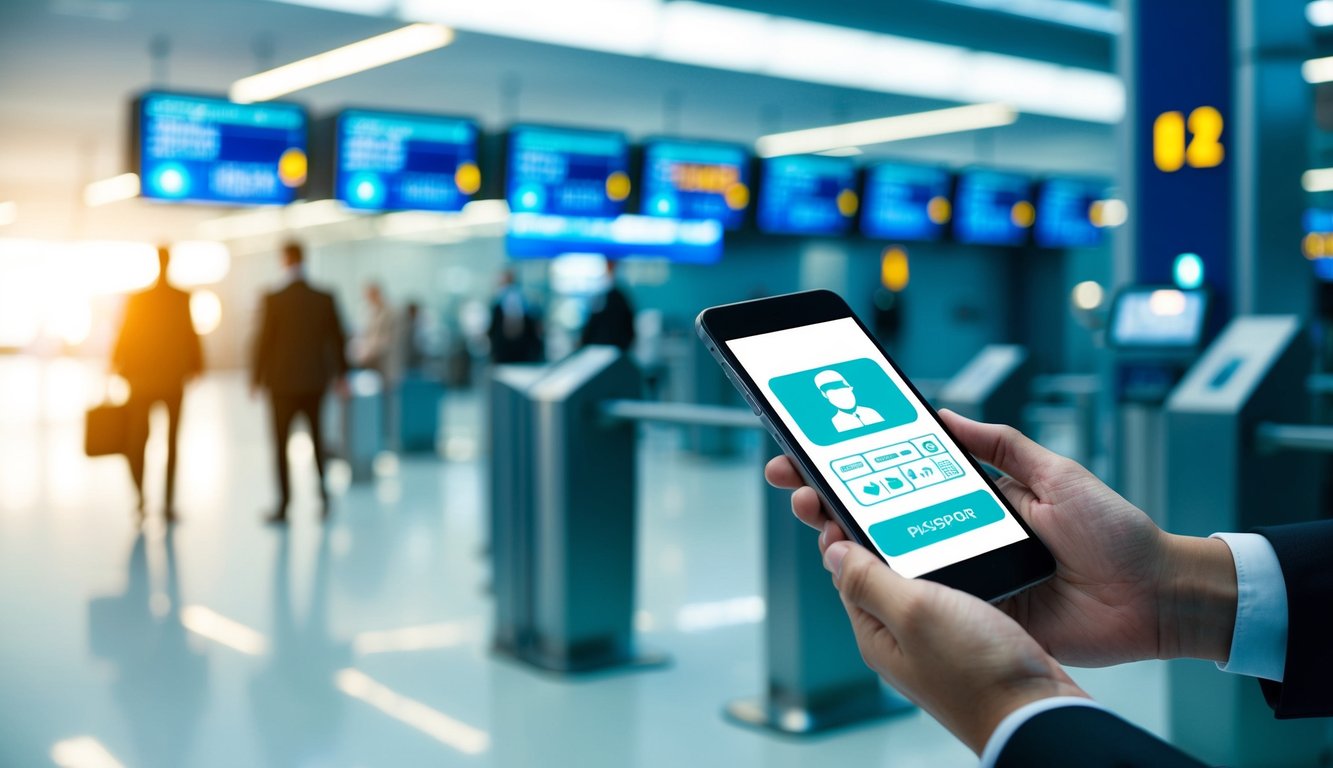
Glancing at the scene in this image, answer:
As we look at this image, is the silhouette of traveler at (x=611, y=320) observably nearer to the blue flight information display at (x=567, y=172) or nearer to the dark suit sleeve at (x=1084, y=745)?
the blue flight information display at (x=567, y=172)

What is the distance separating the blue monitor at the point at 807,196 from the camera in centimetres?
979

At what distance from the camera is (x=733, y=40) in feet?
26.8

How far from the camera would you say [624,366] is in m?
3.96

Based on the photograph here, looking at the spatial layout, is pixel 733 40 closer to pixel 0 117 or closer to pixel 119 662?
pixel 119 662

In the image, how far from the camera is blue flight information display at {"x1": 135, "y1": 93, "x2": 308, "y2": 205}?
7.10 m

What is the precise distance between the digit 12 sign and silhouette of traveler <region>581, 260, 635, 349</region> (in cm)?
504

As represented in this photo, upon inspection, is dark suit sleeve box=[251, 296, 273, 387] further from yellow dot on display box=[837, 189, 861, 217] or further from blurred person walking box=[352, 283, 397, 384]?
yellow dot on display box=[837, 189, 861, 217]

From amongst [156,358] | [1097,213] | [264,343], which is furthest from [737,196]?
[156,358]

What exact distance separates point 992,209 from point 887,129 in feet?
4.33

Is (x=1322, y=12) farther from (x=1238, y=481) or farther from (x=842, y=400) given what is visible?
(x=842, y=400)

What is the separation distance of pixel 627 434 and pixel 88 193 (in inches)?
734

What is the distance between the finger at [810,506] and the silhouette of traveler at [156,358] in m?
6.19

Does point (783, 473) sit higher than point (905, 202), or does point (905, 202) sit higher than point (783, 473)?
point (905, 202)

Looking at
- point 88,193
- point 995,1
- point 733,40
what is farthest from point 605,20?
point 88,193
